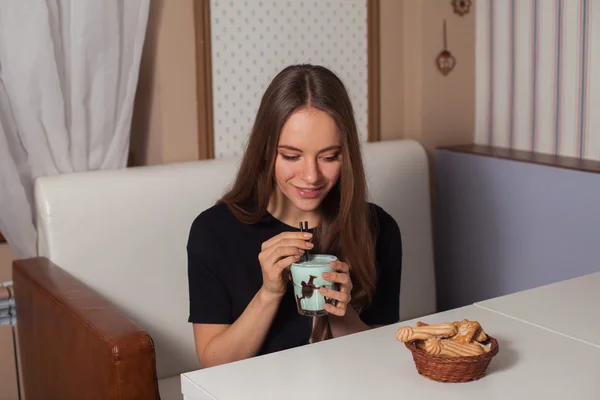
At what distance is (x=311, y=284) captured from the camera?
4.99ft

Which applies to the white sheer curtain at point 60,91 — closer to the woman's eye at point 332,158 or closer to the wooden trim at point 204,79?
the wooden trim at point 204,79

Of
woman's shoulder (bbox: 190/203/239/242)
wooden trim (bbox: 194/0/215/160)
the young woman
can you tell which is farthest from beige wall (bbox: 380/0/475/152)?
woman's shoulder (bbox: 190/203/239/242)

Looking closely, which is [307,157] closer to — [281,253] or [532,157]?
[281,253]

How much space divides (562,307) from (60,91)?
4.93 ft

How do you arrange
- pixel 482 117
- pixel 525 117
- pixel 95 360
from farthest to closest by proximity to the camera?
1. pixel 482 117
2. pixel 525 117
3. pixel 95 360

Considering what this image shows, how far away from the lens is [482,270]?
9.62ft

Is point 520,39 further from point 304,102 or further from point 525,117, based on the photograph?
point 304,102

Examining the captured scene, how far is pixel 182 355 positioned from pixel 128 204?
1.52ft

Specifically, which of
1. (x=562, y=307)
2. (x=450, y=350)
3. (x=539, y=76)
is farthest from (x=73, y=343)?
(x=539, y=76)

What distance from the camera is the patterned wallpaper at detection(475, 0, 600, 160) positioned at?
2721 millimetres

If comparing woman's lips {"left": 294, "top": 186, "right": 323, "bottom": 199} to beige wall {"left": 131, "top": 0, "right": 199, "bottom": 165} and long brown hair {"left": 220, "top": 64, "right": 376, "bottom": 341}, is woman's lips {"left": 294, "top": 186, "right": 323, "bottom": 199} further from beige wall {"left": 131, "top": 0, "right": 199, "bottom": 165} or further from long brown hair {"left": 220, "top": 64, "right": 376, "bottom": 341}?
beige wall {"left": 131, "top": 0, "right": 199, "bottom": 165}

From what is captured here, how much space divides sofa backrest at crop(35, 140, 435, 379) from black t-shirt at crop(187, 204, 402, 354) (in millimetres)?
440

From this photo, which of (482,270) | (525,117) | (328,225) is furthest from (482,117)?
(328,225)

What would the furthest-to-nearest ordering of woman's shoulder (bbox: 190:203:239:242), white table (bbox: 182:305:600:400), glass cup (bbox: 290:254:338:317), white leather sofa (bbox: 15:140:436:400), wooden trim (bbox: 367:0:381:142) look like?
1. wooden trim (bbox: 367:0:381:142)
2. white leather sofa (bbox: 15:140:436:400)
3. woman's shoulder (bbox: 190:203:239:242)
4. glass cup (bbox: 290:254:338:317)
5. white table (bbox: 182:305:600:400)
